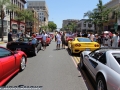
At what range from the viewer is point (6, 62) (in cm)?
536

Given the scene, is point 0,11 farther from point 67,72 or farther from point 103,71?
point 103,71

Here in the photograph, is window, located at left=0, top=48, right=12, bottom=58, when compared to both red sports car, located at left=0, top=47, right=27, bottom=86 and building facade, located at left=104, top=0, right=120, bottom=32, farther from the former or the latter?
building facade, located at left=104, top=0, right=120, bottom=32

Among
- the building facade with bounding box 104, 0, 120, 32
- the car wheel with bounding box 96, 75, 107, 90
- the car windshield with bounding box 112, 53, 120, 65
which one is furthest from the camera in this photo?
the building facade with bounding box 104, 0, 120, 32

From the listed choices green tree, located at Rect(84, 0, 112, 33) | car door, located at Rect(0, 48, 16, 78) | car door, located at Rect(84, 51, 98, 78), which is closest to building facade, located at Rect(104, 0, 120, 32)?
green tree, located at Rect(84, 0, 112, 33)

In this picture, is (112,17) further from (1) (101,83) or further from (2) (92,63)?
(1) (101,83)

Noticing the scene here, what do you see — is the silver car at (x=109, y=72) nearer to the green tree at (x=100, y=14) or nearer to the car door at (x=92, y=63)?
the car door at (x=92, y=63)

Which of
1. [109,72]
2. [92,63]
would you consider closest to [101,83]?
[109,72]

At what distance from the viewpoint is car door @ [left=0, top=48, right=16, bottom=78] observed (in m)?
5.16

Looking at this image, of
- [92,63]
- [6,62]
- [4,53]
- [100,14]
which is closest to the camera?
[6,62]

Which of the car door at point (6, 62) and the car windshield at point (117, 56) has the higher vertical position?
the car windshield at point (117, 56)

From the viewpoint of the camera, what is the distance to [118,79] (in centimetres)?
354

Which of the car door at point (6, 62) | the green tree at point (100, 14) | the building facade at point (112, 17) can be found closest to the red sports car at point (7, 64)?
the car door at point (6, 62)

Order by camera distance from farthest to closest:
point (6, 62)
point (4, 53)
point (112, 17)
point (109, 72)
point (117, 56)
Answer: point (112, 17), point (4, 53), point (6, 62), point (117, 56), point (109, 72)

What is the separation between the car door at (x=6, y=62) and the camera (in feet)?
16.9
